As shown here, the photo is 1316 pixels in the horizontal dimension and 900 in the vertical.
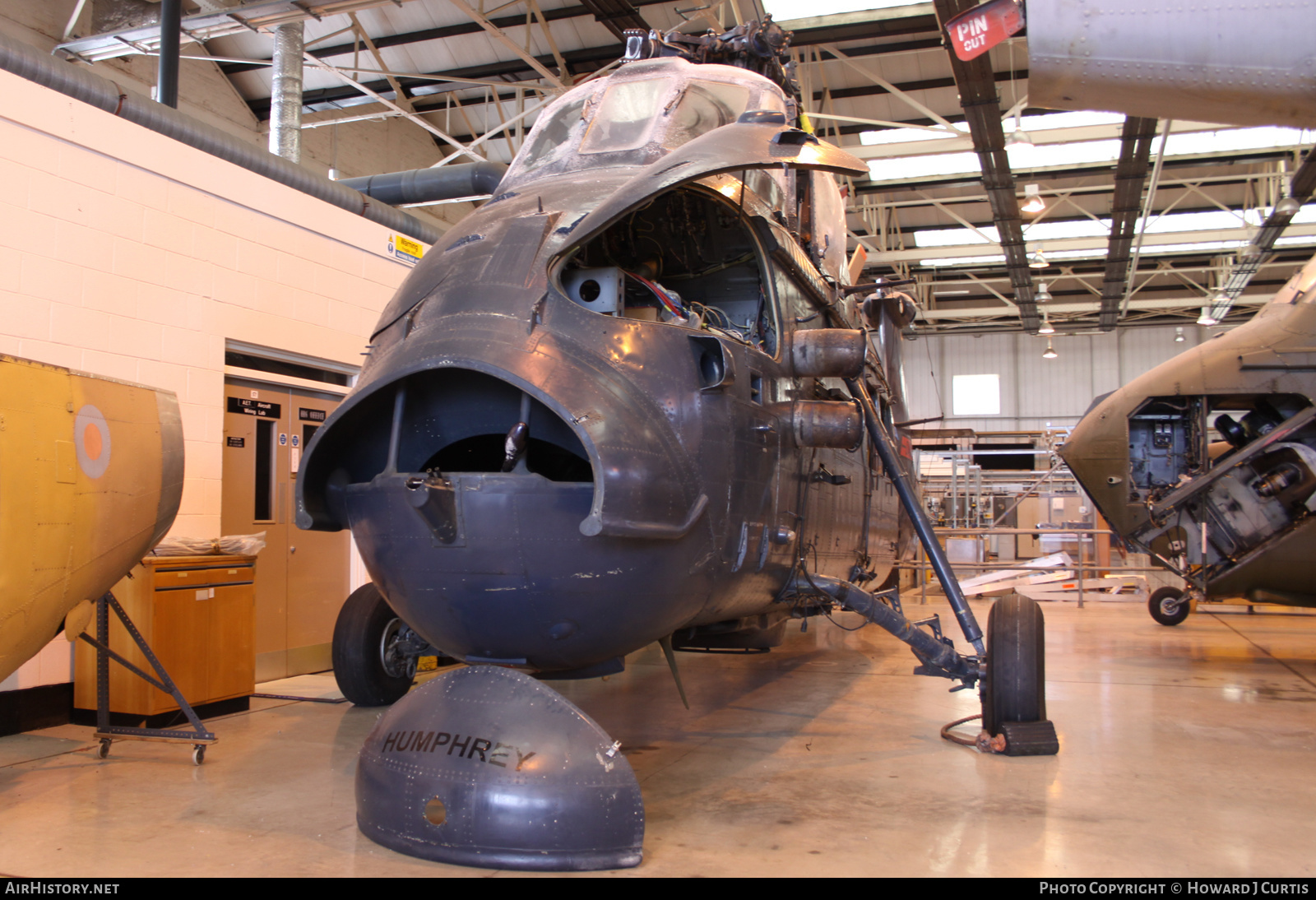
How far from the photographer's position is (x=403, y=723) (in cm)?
330

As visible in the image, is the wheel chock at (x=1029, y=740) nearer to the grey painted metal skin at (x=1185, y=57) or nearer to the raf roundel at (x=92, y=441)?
the grey painted metal skin at (x=1185, y=57)

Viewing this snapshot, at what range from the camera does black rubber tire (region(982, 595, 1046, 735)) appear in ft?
15.9

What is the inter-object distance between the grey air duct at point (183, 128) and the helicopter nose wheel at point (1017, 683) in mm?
6670

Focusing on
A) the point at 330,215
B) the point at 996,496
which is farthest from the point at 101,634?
the point at 996,496

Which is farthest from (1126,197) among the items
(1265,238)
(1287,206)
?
(1265,238)

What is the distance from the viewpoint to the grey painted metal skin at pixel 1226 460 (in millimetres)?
7871

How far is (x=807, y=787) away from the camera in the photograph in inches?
166

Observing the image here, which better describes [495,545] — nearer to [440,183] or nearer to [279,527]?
[279,527]

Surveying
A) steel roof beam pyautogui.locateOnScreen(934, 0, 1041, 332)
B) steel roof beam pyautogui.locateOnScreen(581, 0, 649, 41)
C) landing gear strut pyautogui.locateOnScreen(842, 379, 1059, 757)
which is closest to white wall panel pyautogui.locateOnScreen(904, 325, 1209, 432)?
steel roof beam pyautogui.locateOnScreen(934, 0, 1041, 332)

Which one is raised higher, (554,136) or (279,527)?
(554,136)

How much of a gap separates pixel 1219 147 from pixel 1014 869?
1863 centimetres

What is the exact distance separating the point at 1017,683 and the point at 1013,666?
0.41ft

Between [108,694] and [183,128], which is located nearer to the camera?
[108,694]

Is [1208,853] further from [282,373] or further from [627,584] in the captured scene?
[282,373]
